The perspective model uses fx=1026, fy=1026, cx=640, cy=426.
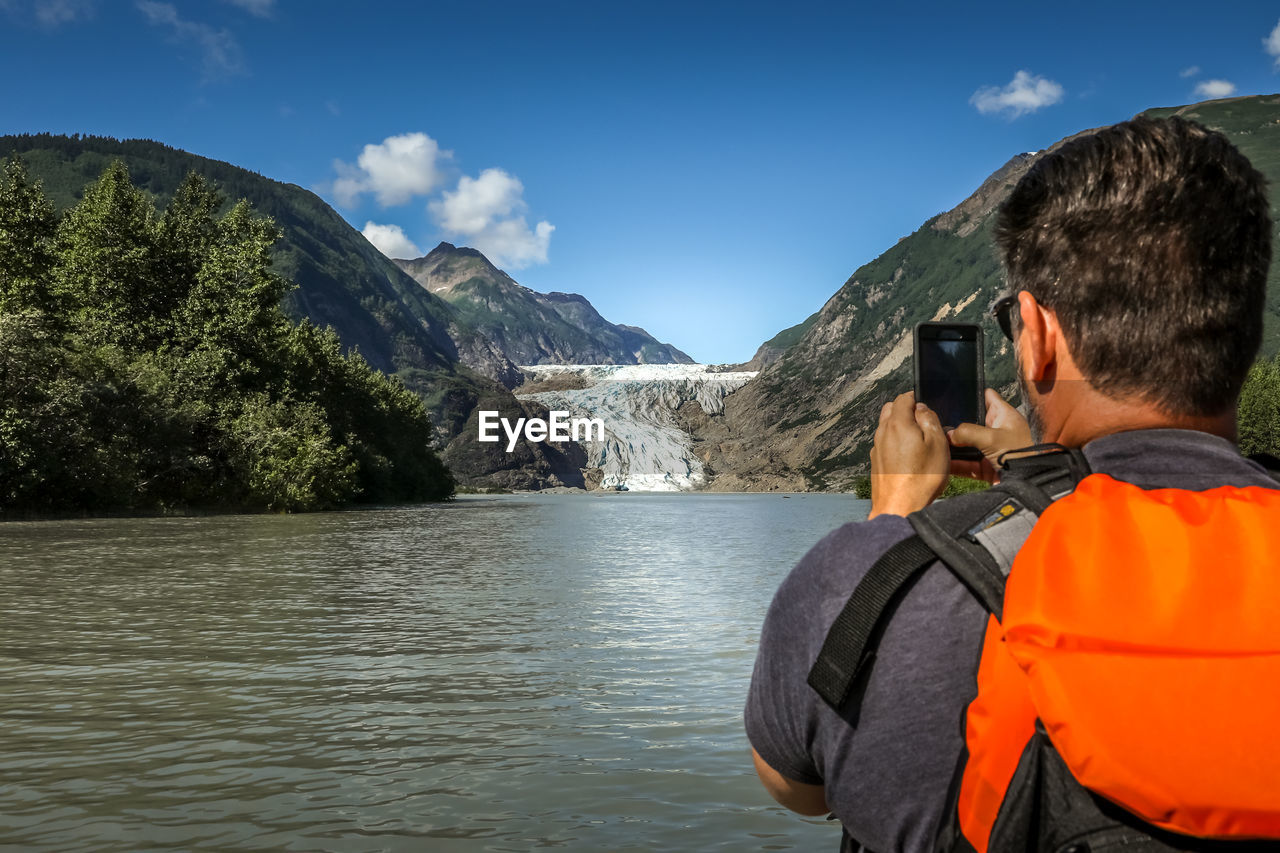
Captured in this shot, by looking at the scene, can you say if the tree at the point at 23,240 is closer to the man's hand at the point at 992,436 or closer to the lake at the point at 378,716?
the lake at the point at 378,716

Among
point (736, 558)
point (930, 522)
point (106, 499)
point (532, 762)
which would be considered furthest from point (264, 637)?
point (106, 499)

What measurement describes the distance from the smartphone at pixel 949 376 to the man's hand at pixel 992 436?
3 centimetres

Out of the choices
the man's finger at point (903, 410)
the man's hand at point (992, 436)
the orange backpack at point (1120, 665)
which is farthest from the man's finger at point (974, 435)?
the orange backpack at point (1120, 665)

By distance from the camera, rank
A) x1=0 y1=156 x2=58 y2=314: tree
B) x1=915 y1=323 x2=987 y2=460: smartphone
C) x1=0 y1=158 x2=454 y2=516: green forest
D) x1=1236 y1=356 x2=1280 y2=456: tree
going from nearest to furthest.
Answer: x1=915 y1=323 x2=987 y2=460: smartphone
x1=0 y1=158 x2=454 y2=516: green forest
x1=0 y1=156 x2=58 y2=314: tree
x1=1236 y1=356 x2=1280 y2=456: tree

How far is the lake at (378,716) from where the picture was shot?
17.7 ft

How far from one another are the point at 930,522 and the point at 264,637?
11344mm

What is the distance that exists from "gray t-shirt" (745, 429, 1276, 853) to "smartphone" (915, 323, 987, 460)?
16.3 inches

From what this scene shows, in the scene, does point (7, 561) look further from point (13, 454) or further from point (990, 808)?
point (990, 808)

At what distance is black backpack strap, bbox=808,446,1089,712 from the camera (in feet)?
5.67

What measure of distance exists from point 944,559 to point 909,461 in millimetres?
421

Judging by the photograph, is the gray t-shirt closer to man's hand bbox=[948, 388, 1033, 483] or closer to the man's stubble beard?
the man's stubble beard

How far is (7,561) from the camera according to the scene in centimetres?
2181

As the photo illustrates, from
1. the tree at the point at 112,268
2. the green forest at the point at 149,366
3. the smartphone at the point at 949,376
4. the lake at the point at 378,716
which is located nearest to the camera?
the smartphone at the point at 949,376

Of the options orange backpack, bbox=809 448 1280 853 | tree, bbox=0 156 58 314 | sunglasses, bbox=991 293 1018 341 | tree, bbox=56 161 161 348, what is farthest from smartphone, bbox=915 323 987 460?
tree, bbox=56 161 161 348
